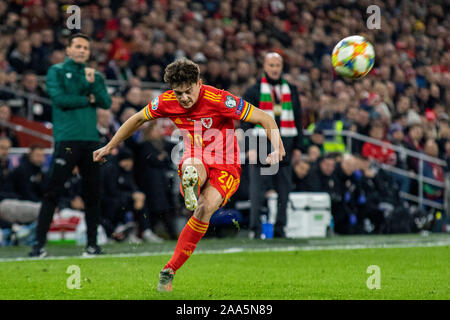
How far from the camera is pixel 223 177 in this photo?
6.98m

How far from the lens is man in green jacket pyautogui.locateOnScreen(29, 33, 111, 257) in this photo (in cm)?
971

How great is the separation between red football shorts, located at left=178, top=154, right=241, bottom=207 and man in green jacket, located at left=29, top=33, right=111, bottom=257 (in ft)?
10.00

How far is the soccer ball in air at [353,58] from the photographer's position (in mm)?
9008

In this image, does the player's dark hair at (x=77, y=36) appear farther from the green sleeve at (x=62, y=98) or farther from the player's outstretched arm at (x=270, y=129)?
the player's outstretched arm at (x=270, y=129)

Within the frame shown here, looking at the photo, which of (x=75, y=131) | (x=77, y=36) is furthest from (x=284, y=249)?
(x=77, y=36)

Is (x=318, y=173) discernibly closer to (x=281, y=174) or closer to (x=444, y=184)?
(x=281, y=174)

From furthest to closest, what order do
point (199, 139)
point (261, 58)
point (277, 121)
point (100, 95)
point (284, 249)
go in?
point (261, 58), point (277, 121), point (284, 249), point (100, 95), point (199, 139)

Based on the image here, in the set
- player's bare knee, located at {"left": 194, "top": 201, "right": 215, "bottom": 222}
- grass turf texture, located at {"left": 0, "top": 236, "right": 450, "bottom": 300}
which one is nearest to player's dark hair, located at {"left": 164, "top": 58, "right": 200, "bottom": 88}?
player's bare knee, located at {"left": 194, "top": 201, "right": 215, "bottom": 222}

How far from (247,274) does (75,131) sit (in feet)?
9.68

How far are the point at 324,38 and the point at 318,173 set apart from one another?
7.12 metres

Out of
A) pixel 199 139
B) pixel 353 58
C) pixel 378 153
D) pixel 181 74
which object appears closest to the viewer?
pixel 181 74

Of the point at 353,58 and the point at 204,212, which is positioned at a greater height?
the point at 353,58

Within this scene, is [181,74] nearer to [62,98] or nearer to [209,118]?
[209,118]

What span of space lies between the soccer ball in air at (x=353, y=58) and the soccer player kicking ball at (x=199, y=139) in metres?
2.25
